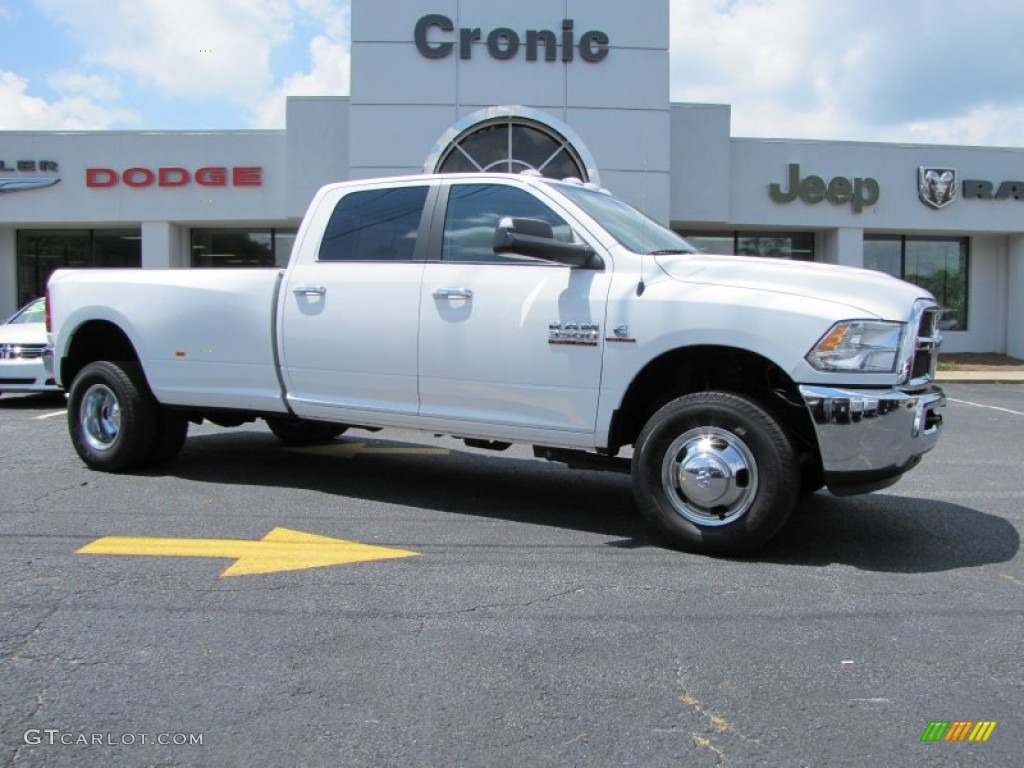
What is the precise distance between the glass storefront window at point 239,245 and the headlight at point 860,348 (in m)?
20.7

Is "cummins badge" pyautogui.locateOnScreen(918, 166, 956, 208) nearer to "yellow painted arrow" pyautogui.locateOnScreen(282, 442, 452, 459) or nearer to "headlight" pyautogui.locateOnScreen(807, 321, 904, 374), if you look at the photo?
"yellow painted arrow" pyautogui.locateOnScreen(282, 442, 452, 459)

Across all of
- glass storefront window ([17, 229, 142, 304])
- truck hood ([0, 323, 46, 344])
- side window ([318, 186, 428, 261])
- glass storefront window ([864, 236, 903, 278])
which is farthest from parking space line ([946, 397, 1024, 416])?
glass storefront window ([17, 229, 142, 304])

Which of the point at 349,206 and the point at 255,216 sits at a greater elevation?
the point at 255,216

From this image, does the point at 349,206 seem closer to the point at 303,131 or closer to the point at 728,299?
the point at 728,299

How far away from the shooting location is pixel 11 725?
2.77m

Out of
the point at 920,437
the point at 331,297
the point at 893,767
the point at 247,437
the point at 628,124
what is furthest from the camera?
the point at 628,124

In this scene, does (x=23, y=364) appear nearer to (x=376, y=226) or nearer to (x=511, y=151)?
(x=376, y=226)

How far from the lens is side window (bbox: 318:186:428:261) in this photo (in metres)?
5.58

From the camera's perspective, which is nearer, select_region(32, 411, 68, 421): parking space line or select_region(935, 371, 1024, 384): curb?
select_region(32, 411, 68, 421): parking space line

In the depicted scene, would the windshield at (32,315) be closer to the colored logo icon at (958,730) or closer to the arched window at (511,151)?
the arched window at (511,151)

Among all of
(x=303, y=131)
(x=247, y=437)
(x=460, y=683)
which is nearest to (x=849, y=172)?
(x=303, y=131)

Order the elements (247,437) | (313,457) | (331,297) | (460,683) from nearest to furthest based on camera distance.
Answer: (460,683)
(331,297)
(313,457)
(247,437)

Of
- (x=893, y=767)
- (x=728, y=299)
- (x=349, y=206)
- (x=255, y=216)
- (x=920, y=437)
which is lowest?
(x=893, y=767)

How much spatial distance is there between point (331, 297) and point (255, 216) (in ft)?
56.4
